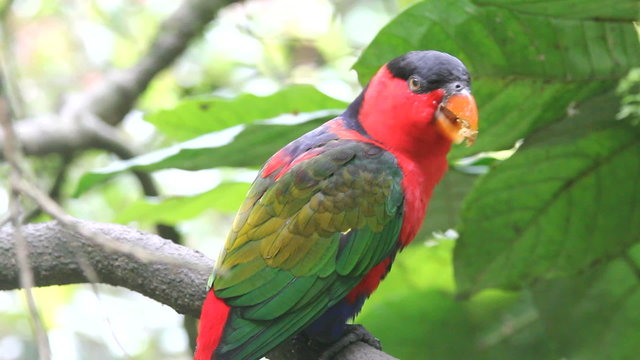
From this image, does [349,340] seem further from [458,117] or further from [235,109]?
[235,109]

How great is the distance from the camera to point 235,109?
5.79ft

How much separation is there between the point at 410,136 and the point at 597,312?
1.83ft

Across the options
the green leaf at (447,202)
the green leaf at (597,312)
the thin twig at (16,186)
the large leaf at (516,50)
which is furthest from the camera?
the green leaf at (447,202)

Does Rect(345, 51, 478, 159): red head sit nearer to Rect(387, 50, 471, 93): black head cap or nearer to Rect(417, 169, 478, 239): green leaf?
Rect(387, 50, 471, 93): black head cap

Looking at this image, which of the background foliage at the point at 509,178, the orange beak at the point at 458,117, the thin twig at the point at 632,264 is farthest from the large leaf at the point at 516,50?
the thin twig at the point at 632,264

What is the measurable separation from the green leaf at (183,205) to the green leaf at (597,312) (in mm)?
643

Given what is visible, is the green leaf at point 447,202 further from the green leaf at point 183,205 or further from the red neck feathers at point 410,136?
the green leaf at point 183,205

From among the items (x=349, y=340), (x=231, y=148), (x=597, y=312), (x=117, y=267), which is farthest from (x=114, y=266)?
(x=597, y=312)

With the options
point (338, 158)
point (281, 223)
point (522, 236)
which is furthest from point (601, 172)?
point (281, 223)

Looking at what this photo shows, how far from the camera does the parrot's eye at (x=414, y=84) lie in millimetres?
1465

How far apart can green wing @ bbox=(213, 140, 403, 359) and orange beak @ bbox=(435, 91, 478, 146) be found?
0.35ft

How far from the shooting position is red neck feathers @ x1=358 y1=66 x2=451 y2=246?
4.77 feet

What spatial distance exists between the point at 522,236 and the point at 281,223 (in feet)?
1.79

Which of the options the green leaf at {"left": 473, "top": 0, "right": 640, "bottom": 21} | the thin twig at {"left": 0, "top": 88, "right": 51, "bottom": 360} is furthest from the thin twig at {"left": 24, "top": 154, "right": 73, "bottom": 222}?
the thin twig at {"left": 0, "top": 88, "right": 51, "bottom": 360}
